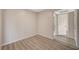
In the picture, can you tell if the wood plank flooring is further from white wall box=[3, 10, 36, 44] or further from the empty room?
white wall box=[3, 10, 36, 44]

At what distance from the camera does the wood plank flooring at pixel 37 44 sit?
234cm

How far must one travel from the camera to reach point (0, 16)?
90.4 inches

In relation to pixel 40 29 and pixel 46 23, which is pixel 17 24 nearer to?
pixel 40 29

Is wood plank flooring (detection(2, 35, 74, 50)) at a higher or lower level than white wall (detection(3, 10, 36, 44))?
lower

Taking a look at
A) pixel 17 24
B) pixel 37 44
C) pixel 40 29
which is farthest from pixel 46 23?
pixel 17 24

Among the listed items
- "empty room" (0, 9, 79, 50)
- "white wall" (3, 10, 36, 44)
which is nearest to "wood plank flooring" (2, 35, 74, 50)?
"empty room" (0, 9, 79, 50)

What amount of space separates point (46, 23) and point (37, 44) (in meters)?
0.45

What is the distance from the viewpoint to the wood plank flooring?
234 cm

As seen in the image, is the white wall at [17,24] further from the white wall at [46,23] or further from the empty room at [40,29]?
the white wall at [46,23]

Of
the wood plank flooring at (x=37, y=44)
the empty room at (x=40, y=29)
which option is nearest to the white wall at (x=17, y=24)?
the empty room at (x=40, y=29)

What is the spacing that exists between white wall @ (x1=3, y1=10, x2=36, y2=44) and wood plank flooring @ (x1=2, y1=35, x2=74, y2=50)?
104 mm

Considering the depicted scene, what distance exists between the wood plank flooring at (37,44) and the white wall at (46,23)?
12 centimetres
